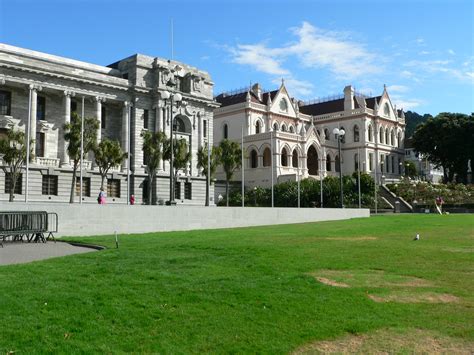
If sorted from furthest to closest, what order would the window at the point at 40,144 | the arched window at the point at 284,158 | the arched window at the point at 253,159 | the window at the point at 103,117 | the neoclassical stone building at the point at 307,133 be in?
the arched window at the point at 253,159
the arched window at the point at 284,158
the neoclassical stone building at the point at 307,133
the window at the point at 103,117
the window at the point at 40,144

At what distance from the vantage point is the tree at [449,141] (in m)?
81.6

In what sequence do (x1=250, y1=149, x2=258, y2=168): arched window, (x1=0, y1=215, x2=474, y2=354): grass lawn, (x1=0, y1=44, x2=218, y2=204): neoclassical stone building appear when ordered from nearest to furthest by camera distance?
1. (x1=0, y1=215, x2=474, y2=354): grass lawn
2. (x1=0, y1=44, x2=218, y2=204): neoclassical stone building
3. (x1=250, y1=149, x2=258, y2=168): arched window

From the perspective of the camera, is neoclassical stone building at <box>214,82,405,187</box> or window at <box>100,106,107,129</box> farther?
neoclassical stone building at <box>214,82,405,187</box>

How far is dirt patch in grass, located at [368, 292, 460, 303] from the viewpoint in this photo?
29.3ft

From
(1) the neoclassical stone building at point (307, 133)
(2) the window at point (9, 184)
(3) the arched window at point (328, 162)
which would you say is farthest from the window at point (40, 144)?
(3) the arched window at point (328, 162)

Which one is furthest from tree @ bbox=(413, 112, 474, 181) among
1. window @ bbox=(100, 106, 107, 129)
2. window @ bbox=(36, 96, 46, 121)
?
window @ bbox=(36, 96, 46, 121)

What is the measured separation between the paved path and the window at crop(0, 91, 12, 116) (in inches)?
1276

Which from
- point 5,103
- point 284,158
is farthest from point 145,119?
point 284,158

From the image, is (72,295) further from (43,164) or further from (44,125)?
(44,125)

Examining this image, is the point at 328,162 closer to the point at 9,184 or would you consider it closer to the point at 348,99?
the point at 348,99

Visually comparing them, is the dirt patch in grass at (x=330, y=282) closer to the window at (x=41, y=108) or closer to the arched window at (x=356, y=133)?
the window at (x=41, y=108)

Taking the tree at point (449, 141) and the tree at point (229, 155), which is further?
the tree at point (449, 141)

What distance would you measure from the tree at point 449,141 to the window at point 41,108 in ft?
207

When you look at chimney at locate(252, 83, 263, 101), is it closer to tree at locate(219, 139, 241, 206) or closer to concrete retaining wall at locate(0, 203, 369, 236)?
tree at locate(219, 139, 241, 206)
